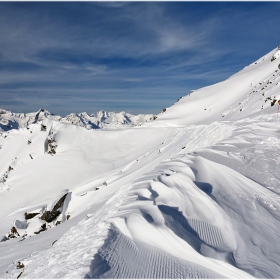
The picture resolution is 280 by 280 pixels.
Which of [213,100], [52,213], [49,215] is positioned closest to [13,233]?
[49,215]

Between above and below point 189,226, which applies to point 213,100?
above

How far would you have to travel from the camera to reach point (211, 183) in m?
6.46

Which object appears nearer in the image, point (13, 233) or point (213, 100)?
point (13, 233)

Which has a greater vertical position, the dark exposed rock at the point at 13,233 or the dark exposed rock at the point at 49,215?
the dark exposed rock at the point at 49,215

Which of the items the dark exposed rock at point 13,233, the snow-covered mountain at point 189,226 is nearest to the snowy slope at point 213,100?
the snow-covered mountain at point 189,226

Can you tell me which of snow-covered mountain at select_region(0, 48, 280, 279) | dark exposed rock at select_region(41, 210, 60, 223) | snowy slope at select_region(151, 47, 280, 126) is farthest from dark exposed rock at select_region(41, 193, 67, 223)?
snowy slope at select_region(151, 47, 280, 126)

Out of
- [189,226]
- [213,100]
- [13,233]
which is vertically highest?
[213,100]

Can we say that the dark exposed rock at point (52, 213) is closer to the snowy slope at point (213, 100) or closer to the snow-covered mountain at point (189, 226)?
the snow-covered mountain at point (189, 226)

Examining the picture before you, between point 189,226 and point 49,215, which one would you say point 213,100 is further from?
point 189,226

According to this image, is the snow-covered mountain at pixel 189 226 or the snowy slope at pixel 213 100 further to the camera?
the snowy slope at pixel 213 100

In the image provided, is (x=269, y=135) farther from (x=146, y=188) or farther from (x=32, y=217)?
(x=32, y=217)

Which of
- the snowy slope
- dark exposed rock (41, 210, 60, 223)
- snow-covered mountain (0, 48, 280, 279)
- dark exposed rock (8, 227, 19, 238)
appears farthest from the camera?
the snowy slope

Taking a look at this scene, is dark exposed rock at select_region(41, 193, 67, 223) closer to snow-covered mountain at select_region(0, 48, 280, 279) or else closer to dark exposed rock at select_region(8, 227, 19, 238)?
dark exposed rock at select_region(8, 227, 19, 238)

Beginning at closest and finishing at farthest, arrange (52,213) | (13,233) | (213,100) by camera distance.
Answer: (52,213)
(13,233)
(213,100)
